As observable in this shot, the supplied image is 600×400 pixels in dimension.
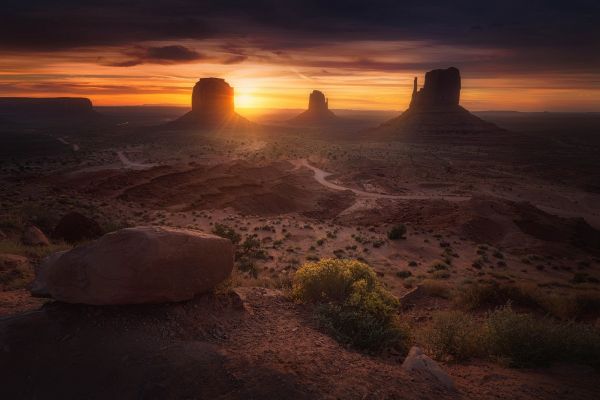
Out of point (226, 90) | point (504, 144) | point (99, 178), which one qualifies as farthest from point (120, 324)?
point (226, 90)

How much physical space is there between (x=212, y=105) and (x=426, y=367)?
12013 centimetres

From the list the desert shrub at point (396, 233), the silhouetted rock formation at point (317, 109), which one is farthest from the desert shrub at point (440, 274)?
the silhouetted rock formation at point (317, 109)

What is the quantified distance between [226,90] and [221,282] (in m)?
118

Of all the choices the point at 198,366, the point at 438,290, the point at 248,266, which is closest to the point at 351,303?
the point at 198,366

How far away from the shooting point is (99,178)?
3862cm

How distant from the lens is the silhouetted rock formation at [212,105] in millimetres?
114938

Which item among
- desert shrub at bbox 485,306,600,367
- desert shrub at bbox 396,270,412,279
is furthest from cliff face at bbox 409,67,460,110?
desert shrub at bbox 485,306,600,367

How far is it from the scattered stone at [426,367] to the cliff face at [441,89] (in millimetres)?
115409

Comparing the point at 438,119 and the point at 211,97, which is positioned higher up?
the point at 211,97

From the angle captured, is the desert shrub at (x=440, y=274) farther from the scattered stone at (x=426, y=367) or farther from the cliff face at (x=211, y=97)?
the cliff face at (x=211, y=97)

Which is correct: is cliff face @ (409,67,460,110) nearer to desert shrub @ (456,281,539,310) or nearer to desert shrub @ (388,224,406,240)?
desert shrub @ (388,224,406,240)

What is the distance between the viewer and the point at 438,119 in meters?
106

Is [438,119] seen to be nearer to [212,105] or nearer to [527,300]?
[212,105]

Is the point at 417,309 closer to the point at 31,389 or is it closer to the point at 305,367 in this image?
the point at 305,367
